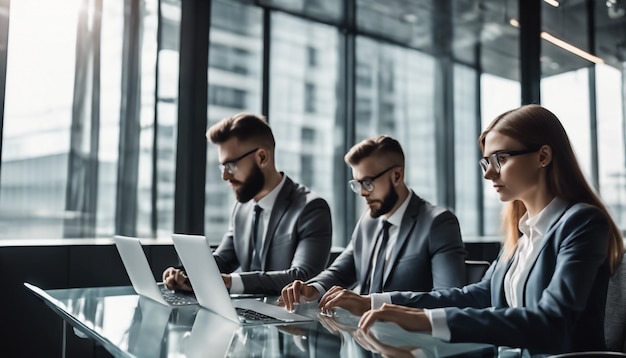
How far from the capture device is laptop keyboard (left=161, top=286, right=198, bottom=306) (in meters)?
2.23

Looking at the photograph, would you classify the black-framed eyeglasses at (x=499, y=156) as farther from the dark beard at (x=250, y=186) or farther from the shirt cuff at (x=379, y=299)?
the dark beard at (x=250, y=186)

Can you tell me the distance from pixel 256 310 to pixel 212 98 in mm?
2872

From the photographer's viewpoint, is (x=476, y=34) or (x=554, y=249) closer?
(x=554, y=249)

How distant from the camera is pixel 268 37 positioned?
509 centimetres

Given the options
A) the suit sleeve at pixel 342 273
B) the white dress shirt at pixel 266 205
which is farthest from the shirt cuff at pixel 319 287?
the white dress shirt at pixel 266 205

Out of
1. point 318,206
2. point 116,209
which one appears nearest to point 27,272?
point 116,209

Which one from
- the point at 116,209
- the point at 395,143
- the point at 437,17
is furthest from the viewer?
the point at 437,17

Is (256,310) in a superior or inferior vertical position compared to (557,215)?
inferior

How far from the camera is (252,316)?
1.92 m

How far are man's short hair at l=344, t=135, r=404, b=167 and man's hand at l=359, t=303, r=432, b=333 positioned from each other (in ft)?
4.34

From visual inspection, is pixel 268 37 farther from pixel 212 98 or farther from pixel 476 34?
pixel 476 34

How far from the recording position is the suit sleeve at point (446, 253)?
243cm

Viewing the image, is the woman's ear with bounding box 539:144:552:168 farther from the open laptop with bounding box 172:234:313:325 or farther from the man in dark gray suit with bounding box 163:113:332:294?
the man in dark gray suit with bounding box 163:113:332:294

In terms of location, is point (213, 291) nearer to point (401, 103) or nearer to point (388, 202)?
point (388, 202)
